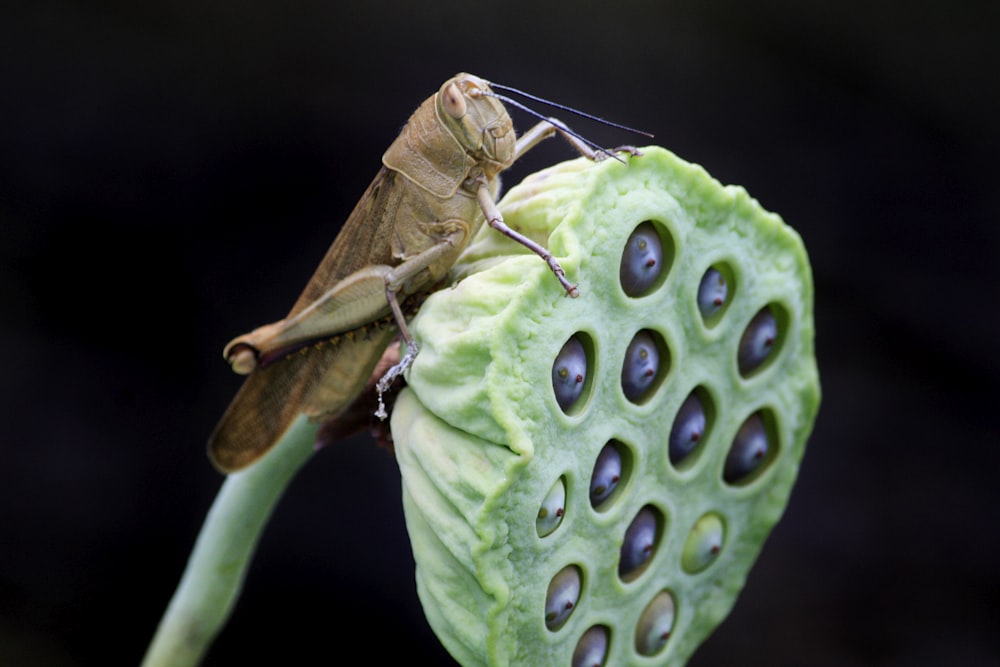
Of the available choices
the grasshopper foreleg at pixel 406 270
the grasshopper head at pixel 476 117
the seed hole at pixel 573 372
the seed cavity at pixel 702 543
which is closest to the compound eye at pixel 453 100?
the grasshopper head at pixel 476 117

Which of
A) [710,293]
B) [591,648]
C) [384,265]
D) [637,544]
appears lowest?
[591,648]

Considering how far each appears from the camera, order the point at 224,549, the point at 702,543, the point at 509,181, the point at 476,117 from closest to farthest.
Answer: the point at 476,117, the point at 702,543, the point at 224,549, the point at 509,181

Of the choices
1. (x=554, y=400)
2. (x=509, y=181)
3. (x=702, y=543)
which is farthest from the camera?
(x=509, y=181)

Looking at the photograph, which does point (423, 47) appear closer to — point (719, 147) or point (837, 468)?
point (719, 147)

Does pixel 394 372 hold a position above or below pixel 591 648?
above

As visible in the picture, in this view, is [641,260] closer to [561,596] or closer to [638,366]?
[638,366]

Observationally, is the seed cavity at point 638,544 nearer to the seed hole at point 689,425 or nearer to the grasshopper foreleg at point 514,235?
the seed hole at point 689,425

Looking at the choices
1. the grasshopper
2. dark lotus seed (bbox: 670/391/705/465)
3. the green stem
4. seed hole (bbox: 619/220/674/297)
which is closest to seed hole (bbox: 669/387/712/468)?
dark lotus seed (bbox: 670/391/705/465)

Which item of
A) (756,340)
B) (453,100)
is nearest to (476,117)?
(453,100)

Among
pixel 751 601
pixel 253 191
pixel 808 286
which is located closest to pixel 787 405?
pixel 808 286
